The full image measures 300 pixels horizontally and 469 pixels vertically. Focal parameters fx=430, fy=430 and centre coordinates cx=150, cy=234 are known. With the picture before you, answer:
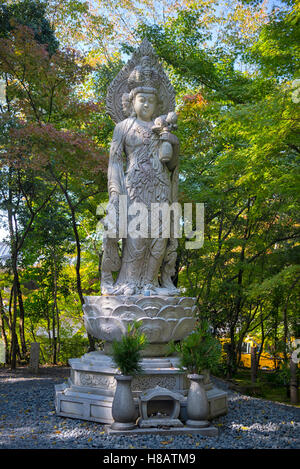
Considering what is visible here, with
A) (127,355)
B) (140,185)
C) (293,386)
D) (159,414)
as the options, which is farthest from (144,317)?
(293,386)

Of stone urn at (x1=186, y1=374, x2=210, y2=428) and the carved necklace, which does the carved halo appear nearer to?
the carved necklace

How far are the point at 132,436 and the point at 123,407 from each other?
245mm

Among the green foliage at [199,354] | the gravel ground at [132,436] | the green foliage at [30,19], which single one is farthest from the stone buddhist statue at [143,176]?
the green foliage at [30,19]

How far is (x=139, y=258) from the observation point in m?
5.25

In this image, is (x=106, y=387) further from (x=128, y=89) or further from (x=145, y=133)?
(x=128, y=89)

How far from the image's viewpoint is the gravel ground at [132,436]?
354 centimetres

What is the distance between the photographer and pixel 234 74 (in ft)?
32.3

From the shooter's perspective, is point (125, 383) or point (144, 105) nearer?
point (125, 383)

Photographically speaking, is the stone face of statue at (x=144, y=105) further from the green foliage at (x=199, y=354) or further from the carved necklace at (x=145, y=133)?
the green foliage at (x=199, y=354)

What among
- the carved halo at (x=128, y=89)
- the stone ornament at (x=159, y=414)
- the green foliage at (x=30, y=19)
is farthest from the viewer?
the green foliage at (x=30, y=19)

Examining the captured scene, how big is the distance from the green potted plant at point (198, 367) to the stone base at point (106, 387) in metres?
0.18

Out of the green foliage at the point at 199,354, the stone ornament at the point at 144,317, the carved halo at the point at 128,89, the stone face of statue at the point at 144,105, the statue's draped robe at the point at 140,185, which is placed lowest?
the green foliage at the point at 199,354
